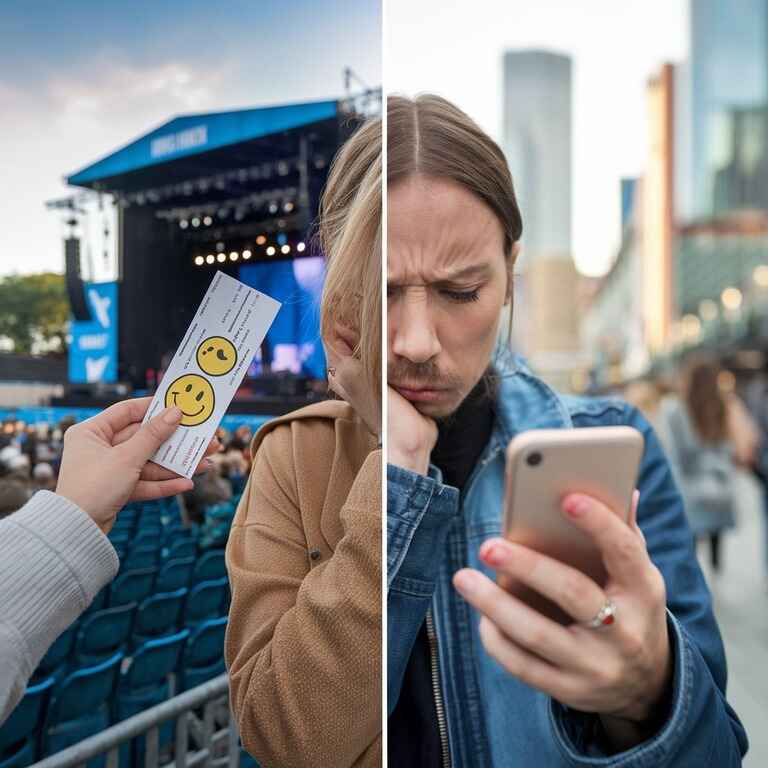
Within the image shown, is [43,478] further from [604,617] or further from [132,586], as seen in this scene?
[604,617]

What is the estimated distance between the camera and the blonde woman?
810mm

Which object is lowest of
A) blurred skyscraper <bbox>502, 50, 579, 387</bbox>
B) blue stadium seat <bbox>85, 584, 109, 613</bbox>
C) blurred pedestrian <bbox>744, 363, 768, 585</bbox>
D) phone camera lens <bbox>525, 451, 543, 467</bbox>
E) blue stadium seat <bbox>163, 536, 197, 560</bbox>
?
blurred pedestrian <bbox>744, 363, 768, 585</bbox>

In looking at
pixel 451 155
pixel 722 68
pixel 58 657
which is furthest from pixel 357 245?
pixel 722 68

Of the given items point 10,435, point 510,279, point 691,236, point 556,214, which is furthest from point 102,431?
point 691,236

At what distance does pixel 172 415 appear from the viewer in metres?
0.85

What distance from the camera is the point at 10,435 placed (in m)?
0.79

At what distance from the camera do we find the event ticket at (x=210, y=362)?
854 mm

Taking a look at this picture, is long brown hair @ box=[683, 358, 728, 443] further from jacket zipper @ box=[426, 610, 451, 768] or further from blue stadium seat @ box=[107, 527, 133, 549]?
blue stadium seat @ box=[107, 527, 133, 549]

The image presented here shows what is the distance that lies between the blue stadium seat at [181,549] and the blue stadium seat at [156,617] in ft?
0.14

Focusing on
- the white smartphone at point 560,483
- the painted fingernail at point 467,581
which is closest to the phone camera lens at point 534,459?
the white smartphone at point 560,483

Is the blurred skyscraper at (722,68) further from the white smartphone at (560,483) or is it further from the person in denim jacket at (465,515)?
the white smartphone at (560,483)

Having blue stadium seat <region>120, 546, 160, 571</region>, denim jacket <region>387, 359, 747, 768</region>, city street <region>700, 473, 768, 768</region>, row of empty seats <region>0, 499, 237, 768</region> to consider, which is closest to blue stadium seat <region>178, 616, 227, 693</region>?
row of empty seats <region>0, 499, 237, 768</region>

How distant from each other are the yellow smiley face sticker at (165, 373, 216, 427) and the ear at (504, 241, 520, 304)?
1.27 feet

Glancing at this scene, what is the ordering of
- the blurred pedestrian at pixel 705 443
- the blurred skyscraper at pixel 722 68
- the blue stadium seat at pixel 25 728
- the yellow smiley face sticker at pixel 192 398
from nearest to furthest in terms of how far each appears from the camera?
the blue stadium seat at pixel 25 728, the yellow smiley face sticker at pixel 192 398, the blurred pedestrian at pixel 705 443, the blurred skyscraper at pixel 722 68
